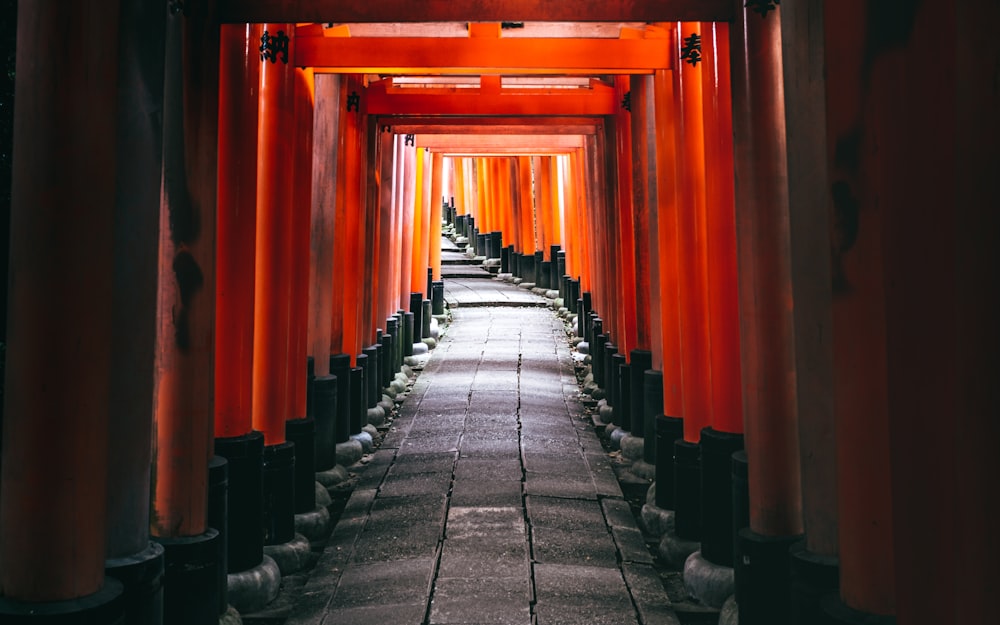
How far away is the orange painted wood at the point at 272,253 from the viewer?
18.5 ft

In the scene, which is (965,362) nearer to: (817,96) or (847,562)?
(847,562)

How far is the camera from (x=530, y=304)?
20.1 m

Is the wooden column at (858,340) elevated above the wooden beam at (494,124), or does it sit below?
below

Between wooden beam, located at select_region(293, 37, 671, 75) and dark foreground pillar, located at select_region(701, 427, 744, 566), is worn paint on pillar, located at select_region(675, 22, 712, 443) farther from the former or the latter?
dark foreground pillar, located at select_region(701, 427, 744, 566)

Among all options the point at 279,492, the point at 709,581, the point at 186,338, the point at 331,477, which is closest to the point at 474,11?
the point at 186,338

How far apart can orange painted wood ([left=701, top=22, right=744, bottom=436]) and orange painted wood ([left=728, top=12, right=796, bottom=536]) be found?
22.0 inches

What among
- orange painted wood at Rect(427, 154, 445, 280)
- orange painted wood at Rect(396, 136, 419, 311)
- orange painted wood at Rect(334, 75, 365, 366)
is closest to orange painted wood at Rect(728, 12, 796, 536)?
orange painted wood at Rect(334, 75, 365, 366)

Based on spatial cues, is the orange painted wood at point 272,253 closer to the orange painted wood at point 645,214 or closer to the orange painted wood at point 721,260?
the orange painted wood at point 721,260

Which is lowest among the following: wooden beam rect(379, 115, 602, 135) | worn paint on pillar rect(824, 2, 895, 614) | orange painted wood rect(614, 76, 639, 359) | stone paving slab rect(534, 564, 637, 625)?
stone paving slab rect(534, 564, 637, 625)

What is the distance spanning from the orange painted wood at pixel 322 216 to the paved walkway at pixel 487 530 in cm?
113

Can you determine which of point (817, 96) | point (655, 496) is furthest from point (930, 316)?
point (655, 496)

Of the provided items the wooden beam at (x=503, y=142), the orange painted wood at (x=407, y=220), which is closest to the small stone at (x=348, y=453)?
A: the orange painted wood at (x=407, y=220)

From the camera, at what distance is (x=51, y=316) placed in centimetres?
290

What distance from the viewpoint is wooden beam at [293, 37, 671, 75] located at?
595 cm
